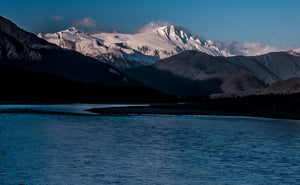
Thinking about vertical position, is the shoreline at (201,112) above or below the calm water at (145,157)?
above

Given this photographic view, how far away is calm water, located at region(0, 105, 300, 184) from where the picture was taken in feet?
129

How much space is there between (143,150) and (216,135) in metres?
20.1

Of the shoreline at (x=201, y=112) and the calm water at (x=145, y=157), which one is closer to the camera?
the calm water at (x=145, y=157)

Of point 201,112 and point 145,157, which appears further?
point 201,112

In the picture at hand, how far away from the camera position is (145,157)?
49.2 meters

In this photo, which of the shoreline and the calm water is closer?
the calm water

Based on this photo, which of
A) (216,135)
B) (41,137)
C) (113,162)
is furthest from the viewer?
(216,135)

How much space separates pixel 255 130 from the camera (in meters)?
82.1

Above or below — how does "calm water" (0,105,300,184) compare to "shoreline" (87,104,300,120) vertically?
below

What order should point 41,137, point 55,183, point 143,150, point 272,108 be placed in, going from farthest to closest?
point 272,108, point 41,137, point 143,150, point 55,183

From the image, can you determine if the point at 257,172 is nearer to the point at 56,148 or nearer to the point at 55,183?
the point at 55,183

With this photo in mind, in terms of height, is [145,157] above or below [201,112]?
below

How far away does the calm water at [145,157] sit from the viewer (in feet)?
129

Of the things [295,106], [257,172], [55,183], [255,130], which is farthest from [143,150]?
[295,106]
